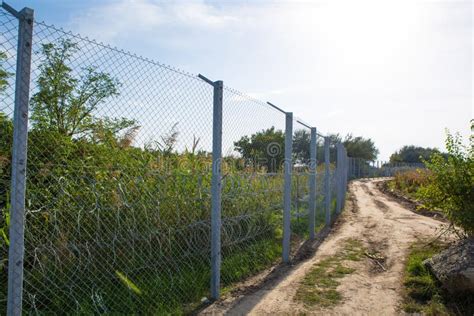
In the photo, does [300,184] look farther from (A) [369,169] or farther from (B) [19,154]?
(A) [369,169]

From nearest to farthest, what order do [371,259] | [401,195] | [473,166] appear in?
[473,166] < [371,259] < [401,195]

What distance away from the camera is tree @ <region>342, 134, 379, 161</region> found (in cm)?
4495

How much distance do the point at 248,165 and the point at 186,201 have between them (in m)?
1.64

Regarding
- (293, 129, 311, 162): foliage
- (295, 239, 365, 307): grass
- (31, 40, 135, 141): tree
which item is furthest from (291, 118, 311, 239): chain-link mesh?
(31, 40, 135, 141): tree

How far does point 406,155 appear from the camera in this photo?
6644cm

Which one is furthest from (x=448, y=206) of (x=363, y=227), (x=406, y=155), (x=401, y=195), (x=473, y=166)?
(x=406, y=155)

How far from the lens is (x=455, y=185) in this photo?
17.2 ft

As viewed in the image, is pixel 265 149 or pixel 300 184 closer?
pixel 265 149

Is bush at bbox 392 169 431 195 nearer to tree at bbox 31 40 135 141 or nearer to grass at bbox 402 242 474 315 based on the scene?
grass at bbox 402 242 474 315

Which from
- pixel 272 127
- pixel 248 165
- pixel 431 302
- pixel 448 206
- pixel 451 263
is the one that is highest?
pixel 272 127

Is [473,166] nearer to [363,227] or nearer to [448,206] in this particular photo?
[448,206]

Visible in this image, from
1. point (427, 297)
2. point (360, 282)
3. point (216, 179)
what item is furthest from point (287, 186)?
point (427, 297)

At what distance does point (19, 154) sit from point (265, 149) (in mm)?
4255

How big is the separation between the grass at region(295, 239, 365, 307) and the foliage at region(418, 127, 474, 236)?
137 centimetres
